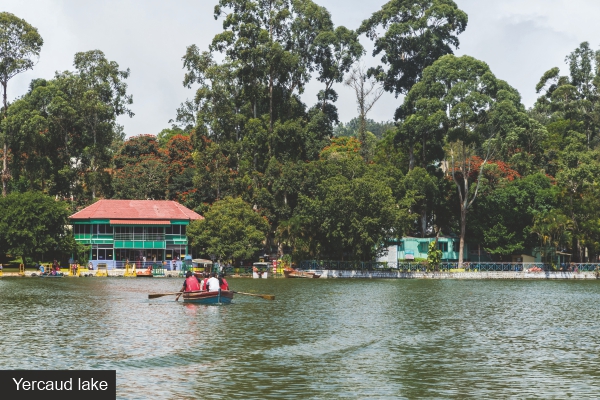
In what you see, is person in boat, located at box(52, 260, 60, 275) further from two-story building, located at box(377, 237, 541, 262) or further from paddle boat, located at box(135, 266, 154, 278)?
two-story building, located at box(377, 237, 541, 262)

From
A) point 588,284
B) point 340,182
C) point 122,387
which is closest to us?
point 122,387

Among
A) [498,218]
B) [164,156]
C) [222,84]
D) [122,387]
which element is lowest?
[122,387]

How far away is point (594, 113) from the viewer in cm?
10831

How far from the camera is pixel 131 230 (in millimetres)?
87438

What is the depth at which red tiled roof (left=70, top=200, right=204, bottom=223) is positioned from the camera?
86.2 meters

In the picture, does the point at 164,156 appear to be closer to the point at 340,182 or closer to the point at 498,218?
the point at 340,182

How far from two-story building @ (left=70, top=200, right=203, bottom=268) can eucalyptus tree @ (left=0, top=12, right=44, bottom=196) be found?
36.9 ft

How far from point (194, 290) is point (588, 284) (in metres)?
42.1

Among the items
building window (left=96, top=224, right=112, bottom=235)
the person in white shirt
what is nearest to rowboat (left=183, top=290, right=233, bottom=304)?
the person in white shirt

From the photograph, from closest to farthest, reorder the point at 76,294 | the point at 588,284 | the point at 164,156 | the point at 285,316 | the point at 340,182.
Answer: the point at 285,316 → the point at 76,294 → the point at 588,284 → the point at 340,182 → the point at 164,156

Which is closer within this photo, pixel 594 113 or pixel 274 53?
pixel 274 53

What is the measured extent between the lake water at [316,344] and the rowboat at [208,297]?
19.0 inches

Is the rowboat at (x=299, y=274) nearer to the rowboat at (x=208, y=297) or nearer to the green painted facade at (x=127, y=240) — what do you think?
the green painted facade at (x=127, y=240)

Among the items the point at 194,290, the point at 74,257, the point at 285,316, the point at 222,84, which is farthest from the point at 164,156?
the point at 285,316
